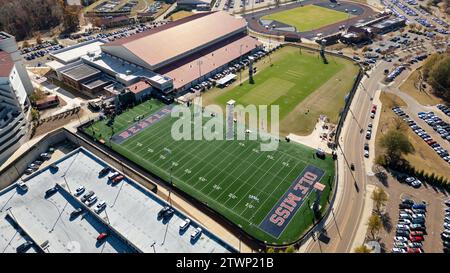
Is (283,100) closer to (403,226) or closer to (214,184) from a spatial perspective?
(214,184)

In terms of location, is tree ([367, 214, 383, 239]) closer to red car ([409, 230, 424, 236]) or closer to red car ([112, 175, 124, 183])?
red car ([409, 230, 424, 236])

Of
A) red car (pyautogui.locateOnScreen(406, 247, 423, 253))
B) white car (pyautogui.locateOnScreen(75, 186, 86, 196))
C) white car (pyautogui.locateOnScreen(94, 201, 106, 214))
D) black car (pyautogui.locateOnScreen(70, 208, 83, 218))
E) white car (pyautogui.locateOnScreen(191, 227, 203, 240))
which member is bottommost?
red car (pyautogui.locateOnScreen(406, 247, 423, 253))

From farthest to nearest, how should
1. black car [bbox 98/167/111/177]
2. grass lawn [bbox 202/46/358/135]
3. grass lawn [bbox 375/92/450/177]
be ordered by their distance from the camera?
grass lawn [bbox 202/46/358/135], grass lawn [bbox 375/92/450/177], black car [bbox 98/167/111/177]

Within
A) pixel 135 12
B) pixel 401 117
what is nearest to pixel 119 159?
pixel 401 117

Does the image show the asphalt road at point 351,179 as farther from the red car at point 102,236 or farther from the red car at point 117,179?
the red car at point 117,179

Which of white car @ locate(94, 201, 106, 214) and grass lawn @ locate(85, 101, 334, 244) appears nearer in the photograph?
white car @ locate(94, 201, 106, 214)

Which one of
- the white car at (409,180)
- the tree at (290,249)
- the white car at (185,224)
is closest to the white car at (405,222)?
the white car at (409,180)

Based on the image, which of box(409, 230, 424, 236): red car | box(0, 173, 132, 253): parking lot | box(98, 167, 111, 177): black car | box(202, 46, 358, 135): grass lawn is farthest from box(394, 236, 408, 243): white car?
box(98, 167, 111, 177): black car
